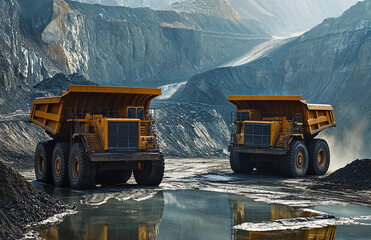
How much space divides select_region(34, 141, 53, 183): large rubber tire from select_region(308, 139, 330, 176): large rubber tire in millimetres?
9758

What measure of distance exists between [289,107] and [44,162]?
29.3 ft

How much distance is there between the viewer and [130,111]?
17297 millimetres

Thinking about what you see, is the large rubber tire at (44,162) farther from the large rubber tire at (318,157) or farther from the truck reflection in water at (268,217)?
the large rubber tire at (318,157)

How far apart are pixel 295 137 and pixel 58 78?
87.7 feet

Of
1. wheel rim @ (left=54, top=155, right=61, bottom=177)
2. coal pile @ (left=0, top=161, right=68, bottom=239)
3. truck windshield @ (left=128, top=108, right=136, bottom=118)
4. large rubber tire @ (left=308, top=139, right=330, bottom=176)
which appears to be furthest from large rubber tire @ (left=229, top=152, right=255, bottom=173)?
coal pile @ (left=0, top=161, right=68, bottom=239)

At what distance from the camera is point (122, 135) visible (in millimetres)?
16422

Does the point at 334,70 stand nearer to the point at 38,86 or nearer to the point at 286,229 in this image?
the point at 38,86

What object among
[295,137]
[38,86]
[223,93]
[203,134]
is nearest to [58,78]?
[38,86]

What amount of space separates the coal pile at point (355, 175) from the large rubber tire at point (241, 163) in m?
3.43

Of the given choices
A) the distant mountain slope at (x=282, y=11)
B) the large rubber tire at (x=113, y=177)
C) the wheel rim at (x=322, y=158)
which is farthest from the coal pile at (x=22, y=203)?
the distant mountain slope at (x=282, y=11)

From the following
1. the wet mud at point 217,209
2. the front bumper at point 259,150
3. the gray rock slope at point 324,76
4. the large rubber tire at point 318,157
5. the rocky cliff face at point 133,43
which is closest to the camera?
the wet mud at point 217,209

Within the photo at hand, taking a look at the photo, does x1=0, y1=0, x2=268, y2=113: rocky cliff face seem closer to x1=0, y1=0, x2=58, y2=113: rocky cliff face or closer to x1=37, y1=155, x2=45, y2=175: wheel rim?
x1=0, y1=0, x2=58, y2=113: rocky cliff face

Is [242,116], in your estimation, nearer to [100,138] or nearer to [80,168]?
[100,138]

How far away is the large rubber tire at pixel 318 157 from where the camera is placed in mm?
22328
